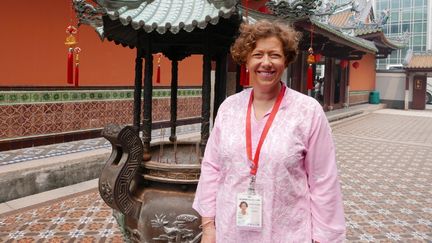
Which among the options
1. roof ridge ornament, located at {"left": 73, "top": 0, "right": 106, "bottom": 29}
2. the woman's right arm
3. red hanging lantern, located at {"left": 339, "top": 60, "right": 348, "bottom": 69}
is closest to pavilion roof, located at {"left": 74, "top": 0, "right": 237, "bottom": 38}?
roof ridge ornament, located at {"left": 73, "top": 0, "right": 106, "bottom": 29}

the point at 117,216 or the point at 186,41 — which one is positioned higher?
the point at 186,41

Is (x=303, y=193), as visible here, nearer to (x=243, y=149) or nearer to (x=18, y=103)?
(x=243, y=149)

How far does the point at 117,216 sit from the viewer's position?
2902mm

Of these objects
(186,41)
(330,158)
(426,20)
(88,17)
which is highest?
(426,20)

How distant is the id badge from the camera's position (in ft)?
5.40

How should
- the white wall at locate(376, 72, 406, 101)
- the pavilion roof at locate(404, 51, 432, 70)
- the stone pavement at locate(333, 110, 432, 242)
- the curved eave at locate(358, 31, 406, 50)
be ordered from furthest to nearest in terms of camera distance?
the white wall at locate(376, 72, 406, 101) → the pavilion roof at locate(404, 51, 432, 70) → the curved eave at locate(358, 31, 406, 50) → the stone pavement at locate(333, 110, 432, 242)

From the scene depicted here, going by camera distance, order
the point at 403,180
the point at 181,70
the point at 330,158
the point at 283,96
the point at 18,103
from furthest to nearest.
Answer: the point at 181,70, the point at 403,180, the point at 18,103, the point at 283,96, the point at 330,158

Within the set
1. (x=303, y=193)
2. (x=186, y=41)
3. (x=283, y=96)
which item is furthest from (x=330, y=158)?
(x=186, y=41)

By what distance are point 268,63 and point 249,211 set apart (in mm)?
686

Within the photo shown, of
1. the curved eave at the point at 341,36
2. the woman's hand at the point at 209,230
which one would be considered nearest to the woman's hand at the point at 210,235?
the woman's hand at the point at 209,230

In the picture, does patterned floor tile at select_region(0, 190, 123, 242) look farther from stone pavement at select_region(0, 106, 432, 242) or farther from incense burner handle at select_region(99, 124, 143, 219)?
incense burner handle at select_region(99, 124, 143, 219)

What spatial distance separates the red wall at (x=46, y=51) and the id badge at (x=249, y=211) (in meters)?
5.44

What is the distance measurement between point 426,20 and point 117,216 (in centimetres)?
4868

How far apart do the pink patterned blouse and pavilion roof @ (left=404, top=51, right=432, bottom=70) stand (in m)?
23.0
